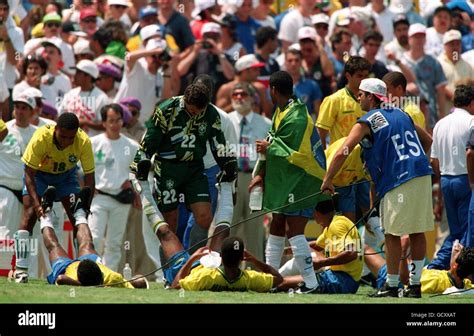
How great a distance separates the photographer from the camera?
20203 millimetres

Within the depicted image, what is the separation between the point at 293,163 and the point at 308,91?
5.70 metres

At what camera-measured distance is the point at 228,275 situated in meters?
13.9

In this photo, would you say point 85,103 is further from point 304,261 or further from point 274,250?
point 304,261

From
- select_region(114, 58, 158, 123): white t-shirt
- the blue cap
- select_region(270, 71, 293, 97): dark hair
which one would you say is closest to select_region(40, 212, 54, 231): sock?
select_region(270, 71, 293, 97): dark hair

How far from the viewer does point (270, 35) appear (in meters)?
20.6

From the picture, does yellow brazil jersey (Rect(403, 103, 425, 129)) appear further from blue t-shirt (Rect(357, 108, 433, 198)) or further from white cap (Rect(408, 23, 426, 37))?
white cap (Rect(408, 23, 426, 37))

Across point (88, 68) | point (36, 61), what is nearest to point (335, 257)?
point (88, 68)

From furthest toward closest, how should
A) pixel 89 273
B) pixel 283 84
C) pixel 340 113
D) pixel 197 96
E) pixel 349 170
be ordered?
1. pixel 340 113
2. pixel 349 170
3. pixel 283 84
4. pixel 197 96
5. pixel 89 273

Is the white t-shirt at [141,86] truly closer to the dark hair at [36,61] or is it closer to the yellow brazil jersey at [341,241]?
the dark hair at [36,61]

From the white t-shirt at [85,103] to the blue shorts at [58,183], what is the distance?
3.68m
